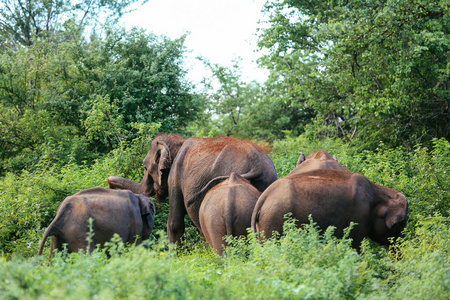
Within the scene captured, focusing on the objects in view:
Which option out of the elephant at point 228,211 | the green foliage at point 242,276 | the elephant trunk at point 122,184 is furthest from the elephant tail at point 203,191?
the green foliage at point 242,276

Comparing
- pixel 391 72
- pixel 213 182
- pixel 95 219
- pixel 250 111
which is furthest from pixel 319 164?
pixel 250 111

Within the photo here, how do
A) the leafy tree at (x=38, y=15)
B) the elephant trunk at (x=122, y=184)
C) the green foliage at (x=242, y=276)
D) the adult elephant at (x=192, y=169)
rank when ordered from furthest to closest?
the leafy tree at (x=38, y=15) < the elephant trunk at (x=122, y=184) < the adult elephant at (x=192, y=169) < the green foliage at (x=242, y=276)

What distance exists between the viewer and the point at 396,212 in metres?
7.45

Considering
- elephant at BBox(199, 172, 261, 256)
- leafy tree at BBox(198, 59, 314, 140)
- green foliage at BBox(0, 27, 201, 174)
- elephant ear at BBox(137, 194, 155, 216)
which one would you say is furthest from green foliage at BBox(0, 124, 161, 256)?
leafy tree at BBox(198, 59, 314, 140)

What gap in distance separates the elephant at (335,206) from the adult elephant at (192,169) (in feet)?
5.04

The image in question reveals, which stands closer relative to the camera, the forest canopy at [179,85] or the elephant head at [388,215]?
the elephant head at [388,215]

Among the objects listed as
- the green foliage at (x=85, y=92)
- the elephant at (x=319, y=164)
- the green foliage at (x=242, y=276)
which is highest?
the green foliage at (x=85, y=92)

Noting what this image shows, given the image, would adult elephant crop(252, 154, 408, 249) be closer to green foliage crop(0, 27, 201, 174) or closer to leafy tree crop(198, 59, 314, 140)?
green foliage crop(0, 27, 201, 174)

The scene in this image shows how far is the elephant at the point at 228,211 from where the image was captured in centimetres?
762

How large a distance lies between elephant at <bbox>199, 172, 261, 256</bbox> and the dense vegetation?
17.4 inches

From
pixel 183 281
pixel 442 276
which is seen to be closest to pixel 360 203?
pixel 442 276

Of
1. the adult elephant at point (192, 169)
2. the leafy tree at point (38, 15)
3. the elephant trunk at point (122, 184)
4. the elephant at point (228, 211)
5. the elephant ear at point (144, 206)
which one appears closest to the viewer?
the elephant at point (228, 211)

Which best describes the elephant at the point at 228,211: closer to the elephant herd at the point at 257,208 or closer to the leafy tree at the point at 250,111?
the elephant herd at the point at 257,208

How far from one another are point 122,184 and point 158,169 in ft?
2.40
